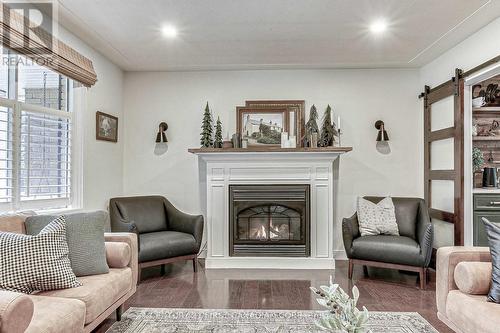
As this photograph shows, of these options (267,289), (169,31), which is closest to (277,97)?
(169,31)

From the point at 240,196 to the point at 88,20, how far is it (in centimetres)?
252

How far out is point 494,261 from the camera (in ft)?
6.69

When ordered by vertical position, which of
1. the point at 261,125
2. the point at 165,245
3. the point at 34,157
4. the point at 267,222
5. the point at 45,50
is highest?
the point at 45,50

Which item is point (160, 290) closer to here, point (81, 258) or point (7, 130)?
point (81, 258)

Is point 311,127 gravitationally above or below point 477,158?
above

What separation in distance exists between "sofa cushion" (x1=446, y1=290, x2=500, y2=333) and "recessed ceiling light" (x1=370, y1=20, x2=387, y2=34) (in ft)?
7.96

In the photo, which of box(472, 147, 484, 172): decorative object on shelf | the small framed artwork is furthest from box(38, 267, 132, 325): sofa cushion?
box(472, 147, 484, 172): decorative object on shelf

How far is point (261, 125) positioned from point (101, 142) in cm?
208

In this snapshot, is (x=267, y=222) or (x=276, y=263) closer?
(x=276, y=263)

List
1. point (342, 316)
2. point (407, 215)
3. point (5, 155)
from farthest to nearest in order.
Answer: point (407, 215) → point (5, 155) → point (342, 316)

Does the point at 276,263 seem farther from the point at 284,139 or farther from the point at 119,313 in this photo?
the point at 119,313

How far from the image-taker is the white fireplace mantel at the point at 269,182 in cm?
418

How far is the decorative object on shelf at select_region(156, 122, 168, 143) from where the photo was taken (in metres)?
4.65

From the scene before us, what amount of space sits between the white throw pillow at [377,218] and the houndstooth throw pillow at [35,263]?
302cm
